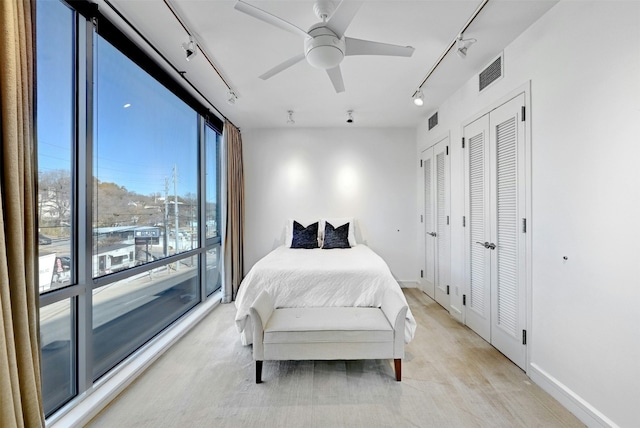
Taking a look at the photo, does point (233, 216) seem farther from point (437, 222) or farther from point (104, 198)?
point (437, 222)

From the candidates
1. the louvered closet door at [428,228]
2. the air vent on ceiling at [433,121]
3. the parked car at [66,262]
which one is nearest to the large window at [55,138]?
the parked car at [66,262]

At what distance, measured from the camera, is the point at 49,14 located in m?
1.68

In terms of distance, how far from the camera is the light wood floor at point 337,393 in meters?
1.73

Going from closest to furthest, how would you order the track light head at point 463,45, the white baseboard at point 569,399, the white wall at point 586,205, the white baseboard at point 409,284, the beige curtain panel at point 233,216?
the white wall at point 586,205 < the white baseboard at point 569,399 < the track light head at point 463,45 < the beige curtain panel at point 233,216 < the white baseboard at point 409,284

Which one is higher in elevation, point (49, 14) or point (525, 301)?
point (49, 14)

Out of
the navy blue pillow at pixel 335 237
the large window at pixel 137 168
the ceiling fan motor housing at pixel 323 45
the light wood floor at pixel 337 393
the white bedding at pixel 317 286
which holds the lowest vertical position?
the light wood floor at pixel 337 393

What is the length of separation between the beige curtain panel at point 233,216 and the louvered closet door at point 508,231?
3263mm

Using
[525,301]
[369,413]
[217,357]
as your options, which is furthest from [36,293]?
[525,301]

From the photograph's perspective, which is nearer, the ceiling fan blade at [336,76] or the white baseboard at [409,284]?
the ceiling fan blade at [336,76]

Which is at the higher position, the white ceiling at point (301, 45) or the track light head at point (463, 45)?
the white ceiling at point (301, 45)

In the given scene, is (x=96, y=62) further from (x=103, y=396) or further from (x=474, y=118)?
(x=474, y=118)

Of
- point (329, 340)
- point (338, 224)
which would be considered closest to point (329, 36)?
point (329, 340)

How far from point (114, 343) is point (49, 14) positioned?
2442 millimetres

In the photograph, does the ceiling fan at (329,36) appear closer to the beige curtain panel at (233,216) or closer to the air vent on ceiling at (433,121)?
the air vent on ceiling at (433,121)
